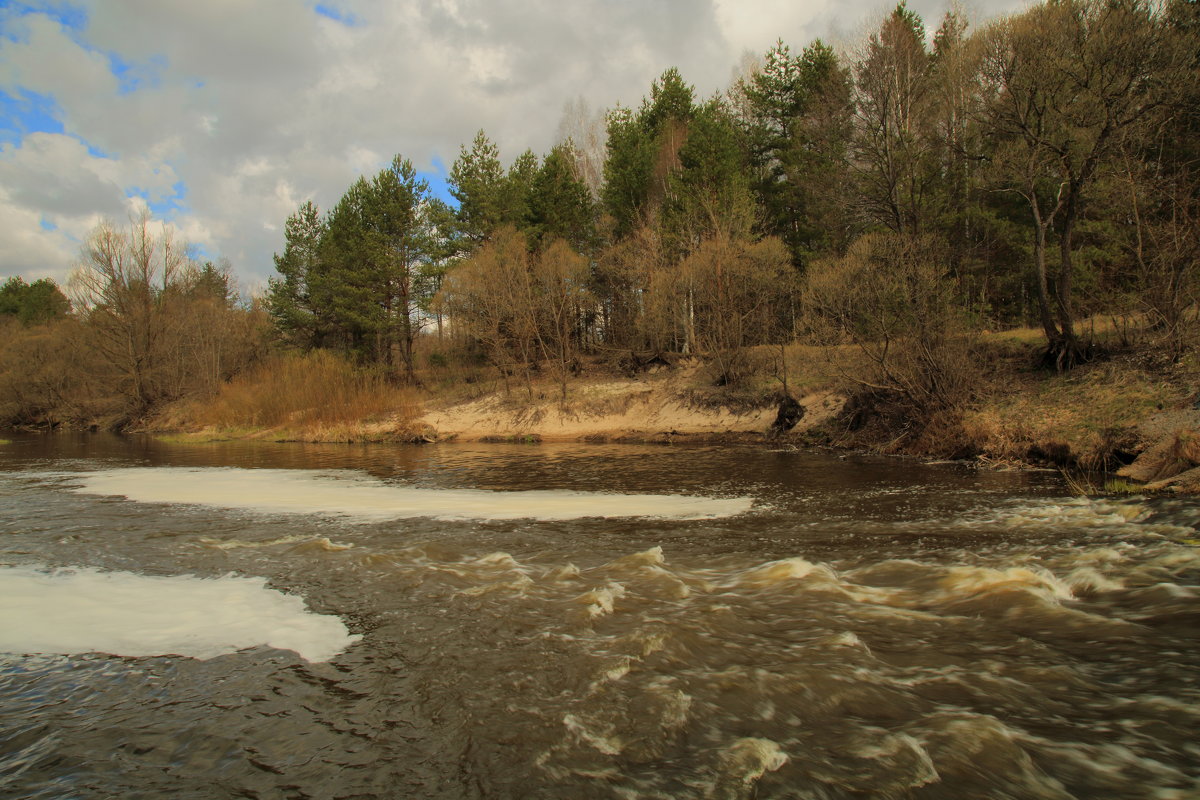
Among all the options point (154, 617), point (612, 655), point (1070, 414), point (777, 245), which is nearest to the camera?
point (612, 655)

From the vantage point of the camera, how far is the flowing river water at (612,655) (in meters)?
3.11

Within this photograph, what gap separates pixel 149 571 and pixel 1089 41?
70.8 feet

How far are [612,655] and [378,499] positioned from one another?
8536 mm

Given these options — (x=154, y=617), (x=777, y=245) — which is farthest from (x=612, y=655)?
(x=777, y=245)

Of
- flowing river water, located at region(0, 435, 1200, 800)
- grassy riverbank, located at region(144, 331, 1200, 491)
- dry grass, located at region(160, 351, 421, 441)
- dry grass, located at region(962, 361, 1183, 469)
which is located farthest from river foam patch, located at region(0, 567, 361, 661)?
dry grass, located at region(160, 351, 421, 441)

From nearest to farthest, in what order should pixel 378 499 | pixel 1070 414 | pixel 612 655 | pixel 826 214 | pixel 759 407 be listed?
pixel 612 655
pixel 378 499
pixel 1070 414
pixel 759 407
pixel 826 214

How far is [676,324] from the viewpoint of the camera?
96.5 ft

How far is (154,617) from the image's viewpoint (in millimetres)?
5418

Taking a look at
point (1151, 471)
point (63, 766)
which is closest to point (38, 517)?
point (63, 766)

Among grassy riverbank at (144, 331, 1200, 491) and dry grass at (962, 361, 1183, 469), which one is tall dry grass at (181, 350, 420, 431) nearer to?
grassy riverbank at (144, 331, 1200, 491)

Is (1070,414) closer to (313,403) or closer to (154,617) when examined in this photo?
(154,617)

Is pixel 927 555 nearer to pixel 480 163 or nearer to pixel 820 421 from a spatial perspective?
pixel 820 421

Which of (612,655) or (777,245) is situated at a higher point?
(777,245)

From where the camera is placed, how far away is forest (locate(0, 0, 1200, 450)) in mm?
16078
